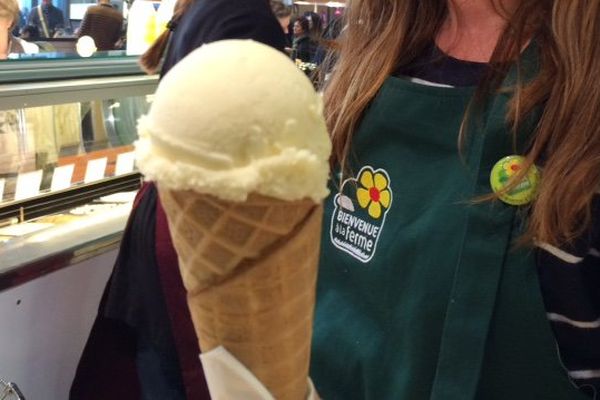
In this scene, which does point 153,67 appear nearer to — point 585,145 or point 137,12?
point 137,12

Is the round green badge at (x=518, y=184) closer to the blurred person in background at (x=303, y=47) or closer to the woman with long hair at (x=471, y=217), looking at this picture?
the woman with long hair at (x=471, y=217)

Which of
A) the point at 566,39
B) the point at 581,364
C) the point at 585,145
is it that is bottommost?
the point at 581,364

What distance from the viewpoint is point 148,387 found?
1.74 metres

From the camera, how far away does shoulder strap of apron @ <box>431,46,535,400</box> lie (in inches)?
35.6

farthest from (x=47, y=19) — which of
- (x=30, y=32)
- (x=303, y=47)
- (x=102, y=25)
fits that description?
(x=303, y=47)

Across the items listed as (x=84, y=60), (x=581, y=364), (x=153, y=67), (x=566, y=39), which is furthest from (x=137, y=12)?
(x=581, y=364)

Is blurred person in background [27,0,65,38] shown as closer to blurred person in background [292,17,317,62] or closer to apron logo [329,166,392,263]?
blurred person in background [292,17,317,62]

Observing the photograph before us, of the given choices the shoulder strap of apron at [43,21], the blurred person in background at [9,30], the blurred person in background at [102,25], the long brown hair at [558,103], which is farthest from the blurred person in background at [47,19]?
the long brown hair at [558,103]

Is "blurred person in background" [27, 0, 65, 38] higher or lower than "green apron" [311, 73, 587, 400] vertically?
lower

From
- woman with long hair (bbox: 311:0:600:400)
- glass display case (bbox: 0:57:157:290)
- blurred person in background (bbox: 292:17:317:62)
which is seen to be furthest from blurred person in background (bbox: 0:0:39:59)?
woman with long hair (bbox: 311:0:600:400)

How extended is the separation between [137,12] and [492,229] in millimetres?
2245

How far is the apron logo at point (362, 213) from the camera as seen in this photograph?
3.42 feet

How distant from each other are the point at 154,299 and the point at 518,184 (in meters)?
1.04

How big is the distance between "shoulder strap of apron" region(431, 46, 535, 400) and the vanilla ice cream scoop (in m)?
0.37
